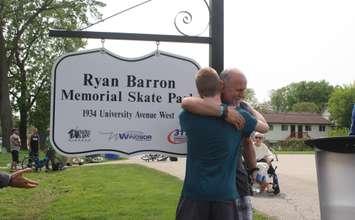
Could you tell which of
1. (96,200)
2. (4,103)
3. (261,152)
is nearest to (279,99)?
(4,103)

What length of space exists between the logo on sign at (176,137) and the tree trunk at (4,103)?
37.6 m

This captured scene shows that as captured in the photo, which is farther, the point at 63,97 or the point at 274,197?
the point at 274,197

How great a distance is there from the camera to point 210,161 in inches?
154

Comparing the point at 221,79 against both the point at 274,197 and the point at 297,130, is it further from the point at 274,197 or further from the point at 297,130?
the point at 297,130

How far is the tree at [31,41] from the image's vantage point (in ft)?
136

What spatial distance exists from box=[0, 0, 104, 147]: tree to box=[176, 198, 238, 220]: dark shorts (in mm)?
28980

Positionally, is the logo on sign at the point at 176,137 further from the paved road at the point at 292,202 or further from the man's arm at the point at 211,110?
the paved road at the point at 292,202

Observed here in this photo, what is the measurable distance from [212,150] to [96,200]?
24.9ft

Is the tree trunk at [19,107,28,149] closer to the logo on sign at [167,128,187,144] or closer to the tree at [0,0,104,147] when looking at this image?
the tree at [0,0,104,147]

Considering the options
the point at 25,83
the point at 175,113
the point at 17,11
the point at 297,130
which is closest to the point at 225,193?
the point at 175,113

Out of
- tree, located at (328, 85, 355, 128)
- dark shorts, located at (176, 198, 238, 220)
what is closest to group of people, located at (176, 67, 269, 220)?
dark shorts, located at (176, 198, 238, 220)

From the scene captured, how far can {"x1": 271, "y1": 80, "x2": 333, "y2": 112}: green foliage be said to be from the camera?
463ft

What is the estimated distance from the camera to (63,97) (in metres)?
4.79

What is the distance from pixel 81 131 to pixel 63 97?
294 mm
